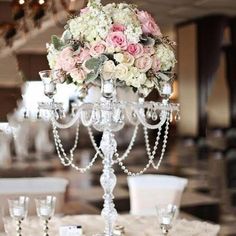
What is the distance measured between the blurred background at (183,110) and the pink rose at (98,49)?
0.50 m

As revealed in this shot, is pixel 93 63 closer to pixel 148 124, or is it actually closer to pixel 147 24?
pixel 147 24

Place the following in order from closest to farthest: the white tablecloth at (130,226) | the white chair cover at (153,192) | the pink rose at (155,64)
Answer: the pink rose at (155,64) < the white tablecloth at (130,226) < the white chair cover at (153,192)

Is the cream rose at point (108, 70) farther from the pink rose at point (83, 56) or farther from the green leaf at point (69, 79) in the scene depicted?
the green leaf at point (69, 79)

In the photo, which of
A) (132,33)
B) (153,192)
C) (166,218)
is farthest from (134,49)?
(153,192)

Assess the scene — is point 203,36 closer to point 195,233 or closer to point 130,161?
point 130,161

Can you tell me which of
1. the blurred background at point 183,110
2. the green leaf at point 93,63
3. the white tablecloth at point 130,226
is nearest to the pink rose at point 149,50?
the green leaf at point 93,63

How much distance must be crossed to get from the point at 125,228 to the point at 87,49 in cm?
119

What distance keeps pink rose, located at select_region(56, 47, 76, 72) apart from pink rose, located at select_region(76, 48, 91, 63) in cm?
2

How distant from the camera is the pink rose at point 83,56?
2.53m

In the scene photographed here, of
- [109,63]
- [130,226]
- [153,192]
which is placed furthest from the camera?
[153,192]

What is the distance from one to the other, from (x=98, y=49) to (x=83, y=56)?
8 cm

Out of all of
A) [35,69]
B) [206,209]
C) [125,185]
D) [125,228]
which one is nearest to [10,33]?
[35,69]

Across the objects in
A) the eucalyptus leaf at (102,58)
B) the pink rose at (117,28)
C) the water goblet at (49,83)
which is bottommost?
the water goblet at (49,83)

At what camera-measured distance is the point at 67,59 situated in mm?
2551
